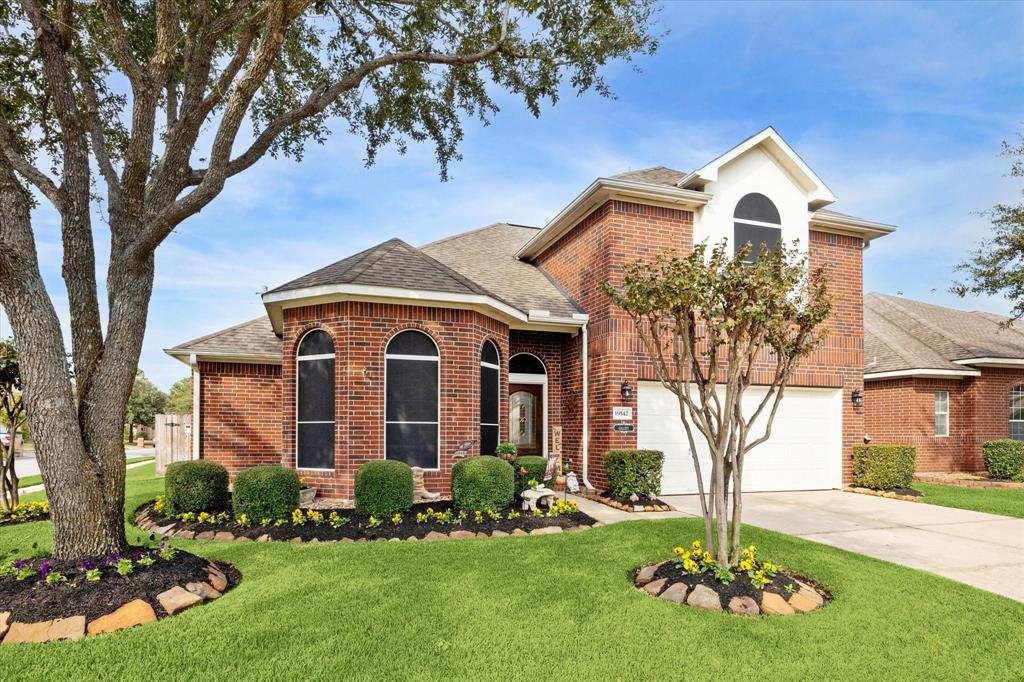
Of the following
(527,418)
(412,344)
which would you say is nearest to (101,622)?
(412,344)

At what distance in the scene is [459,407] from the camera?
9859 mm

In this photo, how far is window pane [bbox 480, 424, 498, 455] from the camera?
10711 millimetres

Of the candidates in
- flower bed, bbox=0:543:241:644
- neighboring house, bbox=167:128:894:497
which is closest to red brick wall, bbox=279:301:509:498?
neighboring house, bbox=167:128:894:497

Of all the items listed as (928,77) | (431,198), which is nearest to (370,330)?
(431,198)

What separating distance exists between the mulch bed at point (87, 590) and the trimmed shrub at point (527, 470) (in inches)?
195

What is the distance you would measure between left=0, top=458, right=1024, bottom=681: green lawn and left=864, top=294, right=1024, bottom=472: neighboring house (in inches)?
494

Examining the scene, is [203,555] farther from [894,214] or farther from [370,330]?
[894,214]

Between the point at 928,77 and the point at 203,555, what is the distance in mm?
14622

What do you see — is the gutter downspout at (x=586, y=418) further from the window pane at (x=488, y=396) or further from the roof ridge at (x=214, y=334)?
the roof ridge at (x=214, y=334)

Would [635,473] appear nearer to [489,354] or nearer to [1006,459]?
[489,354]

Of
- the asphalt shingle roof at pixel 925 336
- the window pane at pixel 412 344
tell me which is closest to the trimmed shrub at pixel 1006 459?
the asphalt shingle roof at pixel 925 336

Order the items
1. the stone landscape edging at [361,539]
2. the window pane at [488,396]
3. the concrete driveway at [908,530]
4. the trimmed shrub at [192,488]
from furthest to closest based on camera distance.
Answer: the window pane at [488,396] → the trimmed shrub at [192,488] → the stone landscape edging at [361,539] → the concrete driveway at [908,530]

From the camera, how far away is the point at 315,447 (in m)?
9.69

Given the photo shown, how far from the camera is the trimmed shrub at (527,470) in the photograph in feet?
31.3
